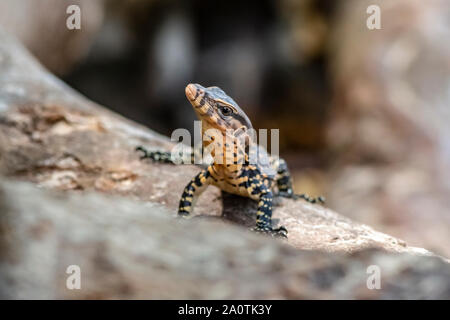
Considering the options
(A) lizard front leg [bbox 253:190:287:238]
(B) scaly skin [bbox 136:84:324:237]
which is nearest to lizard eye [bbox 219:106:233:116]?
(B) scaly skin [bbox 136:84:324:237]

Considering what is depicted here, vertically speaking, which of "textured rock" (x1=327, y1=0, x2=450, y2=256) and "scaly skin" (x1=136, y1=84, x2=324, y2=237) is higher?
"textured rock" (x1=327, y1=0, x2=450, y2=256)

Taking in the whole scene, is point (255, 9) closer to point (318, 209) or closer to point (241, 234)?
point (318, 209)

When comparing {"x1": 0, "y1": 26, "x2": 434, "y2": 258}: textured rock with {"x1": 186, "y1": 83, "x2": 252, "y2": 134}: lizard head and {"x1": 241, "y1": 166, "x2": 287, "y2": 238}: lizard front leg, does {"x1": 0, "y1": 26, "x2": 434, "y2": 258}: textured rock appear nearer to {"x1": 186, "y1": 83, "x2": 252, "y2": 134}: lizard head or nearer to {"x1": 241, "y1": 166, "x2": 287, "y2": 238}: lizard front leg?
{"x1": 241, "y1": 166, "x2": 287, "y2": 238}: lizard front leg

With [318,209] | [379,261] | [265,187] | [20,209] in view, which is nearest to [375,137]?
[318,209]

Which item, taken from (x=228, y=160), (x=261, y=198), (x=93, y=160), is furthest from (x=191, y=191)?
(x=93, y=160)

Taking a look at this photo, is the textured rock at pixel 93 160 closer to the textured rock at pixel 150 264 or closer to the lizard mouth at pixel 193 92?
the lizard mouth at pixel 193 92

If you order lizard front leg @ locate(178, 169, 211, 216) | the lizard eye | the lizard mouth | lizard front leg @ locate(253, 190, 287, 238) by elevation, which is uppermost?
the lizard mouth

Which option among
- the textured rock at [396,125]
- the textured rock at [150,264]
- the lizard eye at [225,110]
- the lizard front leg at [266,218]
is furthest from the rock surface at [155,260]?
the textured rock at [396,125]

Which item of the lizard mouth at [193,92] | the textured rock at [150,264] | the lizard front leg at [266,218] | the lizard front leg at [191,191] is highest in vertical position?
the lizard mouth at [193,92]
